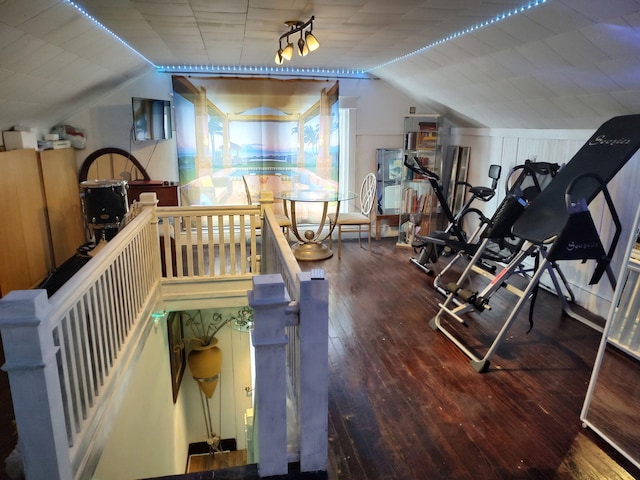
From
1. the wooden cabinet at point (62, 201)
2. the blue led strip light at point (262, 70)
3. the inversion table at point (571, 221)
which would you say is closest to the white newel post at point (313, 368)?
the inversion table at point (571, 221)

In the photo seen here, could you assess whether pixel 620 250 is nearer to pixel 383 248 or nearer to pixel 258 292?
pixel 383 248

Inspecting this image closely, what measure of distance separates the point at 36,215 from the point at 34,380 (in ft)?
11.8

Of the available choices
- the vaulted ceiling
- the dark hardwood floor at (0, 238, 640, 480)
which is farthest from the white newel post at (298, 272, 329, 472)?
the vaulted ceiling

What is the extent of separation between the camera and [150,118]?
5.14 m

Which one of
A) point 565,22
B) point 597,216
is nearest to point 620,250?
point 597,216

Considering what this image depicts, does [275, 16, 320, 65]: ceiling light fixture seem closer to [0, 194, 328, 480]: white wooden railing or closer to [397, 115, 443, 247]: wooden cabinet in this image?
[0, 194, 328, 480]: white wooden railing

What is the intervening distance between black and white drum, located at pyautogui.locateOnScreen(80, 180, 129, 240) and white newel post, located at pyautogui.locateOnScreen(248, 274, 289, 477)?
9.99 feet

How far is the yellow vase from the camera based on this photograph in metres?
4.71

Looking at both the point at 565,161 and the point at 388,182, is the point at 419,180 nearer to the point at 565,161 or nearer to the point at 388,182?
the point at 388,182

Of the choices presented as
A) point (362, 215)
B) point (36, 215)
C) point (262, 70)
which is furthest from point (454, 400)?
point (262, 70)

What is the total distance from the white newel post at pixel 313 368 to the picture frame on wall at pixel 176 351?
2791 millimetres

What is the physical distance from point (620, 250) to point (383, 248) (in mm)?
2838

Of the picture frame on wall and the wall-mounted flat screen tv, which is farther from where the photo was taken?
the wall-mounted flat screen tv

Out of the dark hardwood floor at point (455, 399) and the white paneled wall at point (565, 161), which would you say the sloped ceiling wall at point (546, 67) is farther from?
the dark hardwood floor at point (455, 399)
